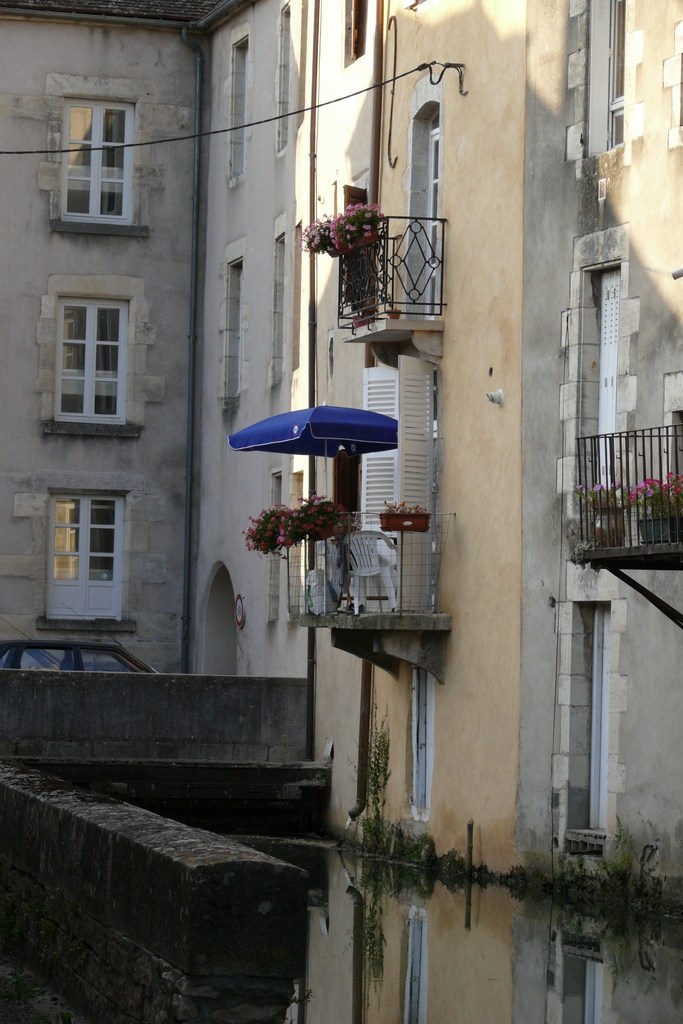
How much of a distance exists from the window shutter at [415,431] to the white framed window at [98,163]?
10.5 meters

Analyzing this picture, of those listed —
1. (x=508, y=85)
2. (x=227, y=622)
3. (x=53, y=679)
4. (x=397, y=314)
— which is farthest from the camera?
(x=227, y=622)

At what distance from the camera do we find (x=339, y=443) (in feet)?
52.5

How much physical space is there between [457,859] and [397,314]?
491 centimetres

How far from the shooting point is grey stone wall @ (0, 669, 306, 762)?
18.3 meters

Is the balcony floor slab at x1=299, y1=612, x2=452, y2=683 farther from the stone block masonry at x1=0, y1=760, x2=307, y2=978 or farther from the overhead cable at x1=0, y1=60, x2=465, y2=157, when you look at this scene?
the stone block masonry at x1=0, y1=760, x2=307, y2=978

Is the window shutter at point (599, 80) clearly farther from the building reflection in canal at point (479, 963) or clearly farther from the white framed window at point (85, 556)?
the white framed window at point (85, 556)

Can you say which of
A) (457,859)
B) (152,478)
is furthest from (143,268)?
(457,859)

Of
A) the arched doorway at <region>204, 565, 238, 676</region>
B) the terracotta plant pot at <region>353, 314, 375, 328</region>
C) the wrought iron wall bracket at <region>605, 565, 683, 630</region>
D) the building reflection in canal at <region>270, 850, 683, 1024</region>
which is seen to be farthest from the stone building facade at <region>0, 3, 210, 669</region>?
the wrought iron wall bracket at <region>605, 565, 683, 630</region>

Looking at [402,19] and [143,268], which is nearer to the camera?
[402,19]

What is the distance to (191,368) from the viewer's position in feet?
82.6

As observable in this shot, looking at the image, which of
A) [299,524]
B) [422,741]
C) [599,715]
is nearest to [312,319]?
[299,524]

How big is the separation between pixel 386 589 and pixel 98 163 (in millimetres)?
11715

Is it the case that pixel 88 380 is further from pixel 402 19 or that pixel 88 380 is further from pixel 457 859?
pixel 457 859

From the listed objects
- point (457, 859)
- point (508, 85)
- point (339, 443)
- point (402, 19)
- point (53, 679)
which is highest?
point (402, 19)
